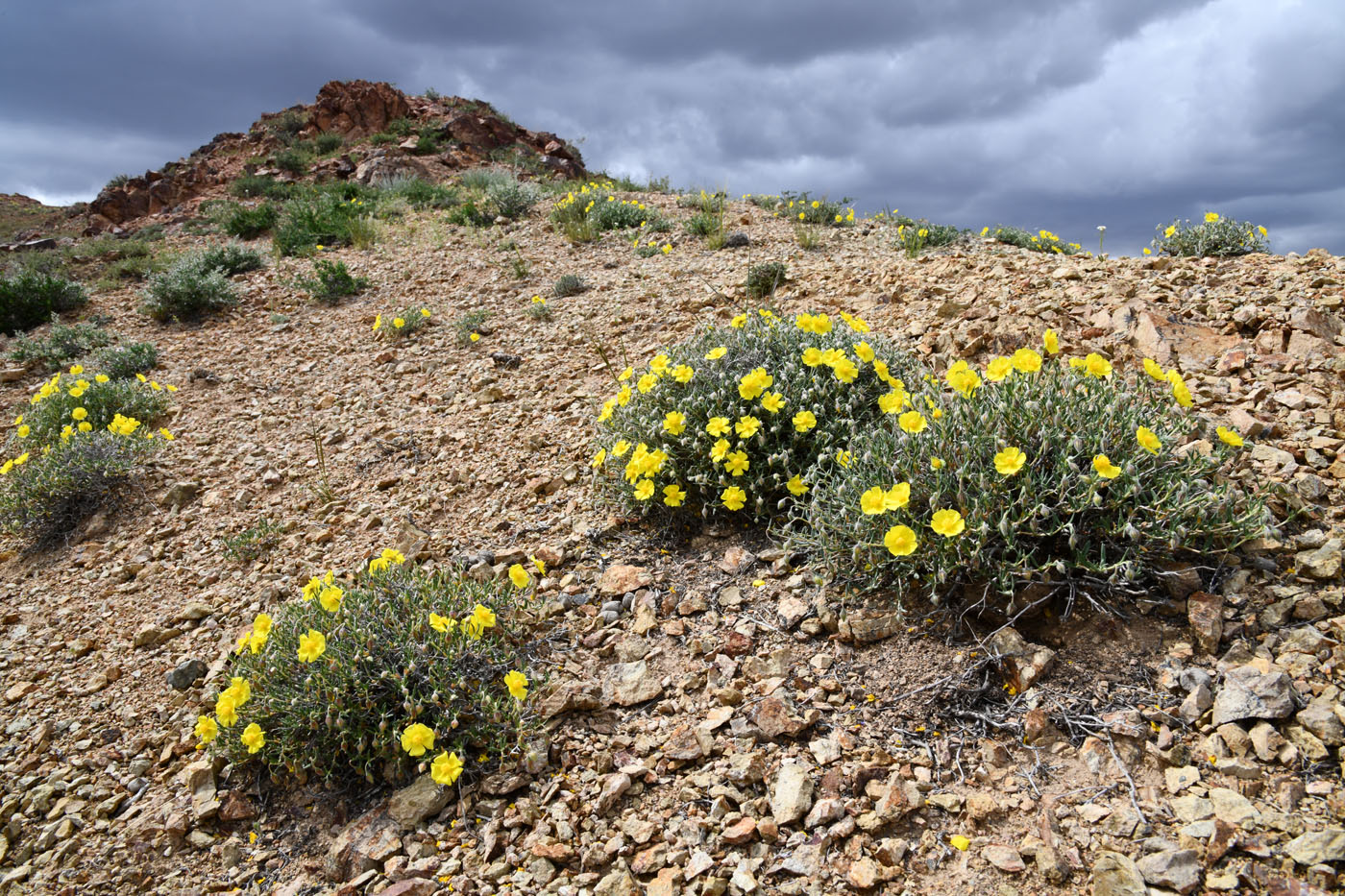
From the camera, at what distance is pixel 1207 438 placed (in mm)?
2725

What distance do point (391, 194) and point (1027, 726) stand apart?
41.6 feet

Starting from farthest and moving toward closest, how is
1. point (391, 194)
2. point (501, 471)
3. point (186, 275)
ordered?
point (391, 194) → point (186, 275) → point (501, 471)

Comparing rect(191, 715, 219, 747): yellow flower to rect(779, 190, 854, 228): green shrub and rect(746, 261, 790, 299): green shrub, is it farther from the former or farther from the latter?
rect(779, 190, 854, 228): green shrub

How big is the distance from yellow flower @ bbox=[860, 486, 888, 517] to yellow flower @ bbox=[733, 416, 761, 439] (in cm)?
76

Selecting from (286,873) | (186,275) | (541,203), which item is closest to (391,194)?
(541,203)

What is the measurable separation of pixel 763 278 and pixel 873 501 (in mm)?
3569

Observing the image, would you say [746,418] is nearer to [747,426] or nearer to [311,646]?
[747,426]

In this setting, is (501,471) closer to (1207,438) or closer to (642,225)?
(1207,438)

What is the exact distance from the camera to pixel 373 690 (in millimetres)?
2562

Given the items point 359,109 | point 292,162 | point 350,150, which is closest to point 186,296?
point 292,162

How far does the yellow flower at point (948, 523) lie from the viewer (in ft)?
7.39

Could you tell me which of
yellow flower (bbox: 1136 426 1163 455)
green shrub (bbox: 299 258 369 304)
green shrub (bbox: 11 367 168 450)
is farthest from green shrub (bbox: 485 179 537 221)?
yellow flower (bbox: 1136 426 1163 455)

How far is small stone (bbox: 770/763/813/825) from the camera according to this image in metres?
1.98

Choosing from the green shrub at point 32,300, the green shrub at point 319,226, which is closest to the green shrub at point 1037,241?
the green shrub at point 319,226
